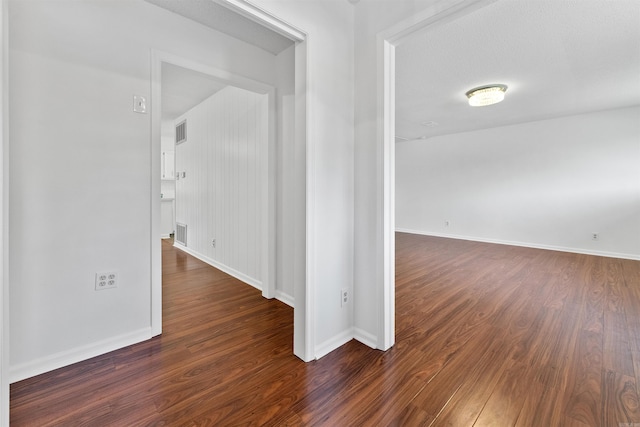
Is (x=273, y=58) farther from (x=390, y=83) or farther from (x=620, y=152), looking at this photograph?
(x=620, y=152)

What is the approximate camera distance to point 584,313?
2.35 metres

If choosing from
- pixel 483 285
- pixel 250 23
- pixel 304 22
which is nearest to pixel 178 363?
pixel 304 22

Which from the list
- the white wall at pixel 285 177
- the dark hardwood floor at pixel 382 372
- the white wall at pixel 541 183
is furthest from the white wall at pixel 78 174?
the white wall at pixel 541 183

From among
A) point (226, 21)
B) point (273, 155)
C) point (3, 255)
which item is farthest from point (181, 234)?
point (3, 255)

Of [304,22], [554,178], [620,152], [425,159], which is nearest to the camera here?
[304,22]

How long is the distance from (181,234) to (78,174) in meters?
3.42

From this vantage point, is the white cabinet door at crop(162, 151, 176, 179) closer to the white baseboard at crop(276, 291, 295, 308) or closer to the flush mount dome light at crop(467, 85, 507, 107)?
the white baseboard at crop(276, 291, 295, 308)

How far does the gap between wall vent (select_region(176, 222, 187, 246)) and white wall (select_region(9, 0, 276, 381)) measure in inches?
119

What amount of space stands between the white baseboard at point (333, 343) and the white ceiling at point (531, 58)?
2.09 meters

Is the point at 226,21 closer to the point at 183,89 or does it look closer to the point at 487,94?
the point at 183,89

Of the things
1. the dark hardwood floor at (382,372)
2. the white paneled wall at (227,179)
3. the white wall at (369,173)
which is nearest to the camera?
the dark hardwood floor at (382,372)

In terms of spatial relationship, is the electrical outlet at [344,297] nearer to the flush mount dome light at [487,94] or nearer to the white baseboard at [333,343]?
the white baseboard at [333,343]

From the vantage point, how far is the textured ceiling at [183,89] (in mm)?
3152

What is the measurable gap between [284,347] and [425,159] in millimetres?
6273
